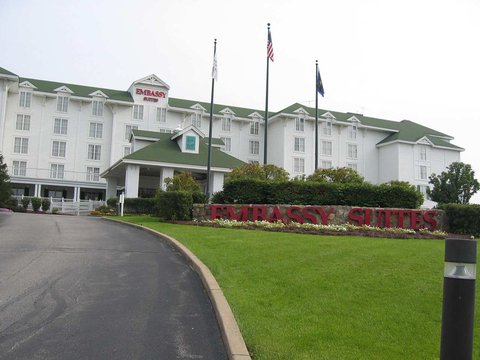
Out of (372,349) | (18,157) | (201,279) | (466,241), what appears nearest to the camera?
(466,241)

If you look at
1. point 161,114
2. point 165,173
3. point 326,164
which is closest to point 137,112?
point 161,114

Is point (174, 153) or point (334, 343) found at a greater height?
point (174, 153)

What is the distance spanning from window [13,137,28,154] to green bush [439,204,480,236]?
46.2 meters

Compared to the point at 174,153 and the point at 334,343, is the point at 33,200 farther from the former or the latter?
the point at 334,343

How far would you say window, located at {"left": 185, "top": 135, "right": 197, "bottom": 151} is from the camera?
131ft

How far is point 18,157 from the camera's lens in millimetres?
52531

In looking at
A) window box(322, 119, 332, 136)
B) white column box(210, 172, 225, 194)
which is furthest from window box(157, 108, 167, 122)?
white column box(210, 172, 225, 194)

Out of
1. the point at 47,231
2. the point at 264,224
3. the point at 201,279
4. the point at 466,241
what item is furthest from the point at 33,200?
the point at 466,241

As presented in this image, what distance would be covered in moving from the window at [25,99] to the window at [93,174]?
9567mm

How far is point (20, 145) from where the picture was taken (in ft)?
173

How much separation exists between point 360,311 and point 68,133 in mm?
53583

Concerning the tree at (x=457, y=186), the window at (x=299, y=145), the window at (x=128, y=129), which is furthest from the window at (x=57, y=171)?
the tree at (x=457, y=186)

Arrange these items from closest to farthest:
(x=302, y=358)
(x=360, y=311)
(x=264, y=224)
→ (x=302, y=358), (x=360, y=311), (x=264, y=224)

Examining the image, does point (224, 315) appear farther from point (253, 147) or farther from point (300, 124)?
point (253, 147)
